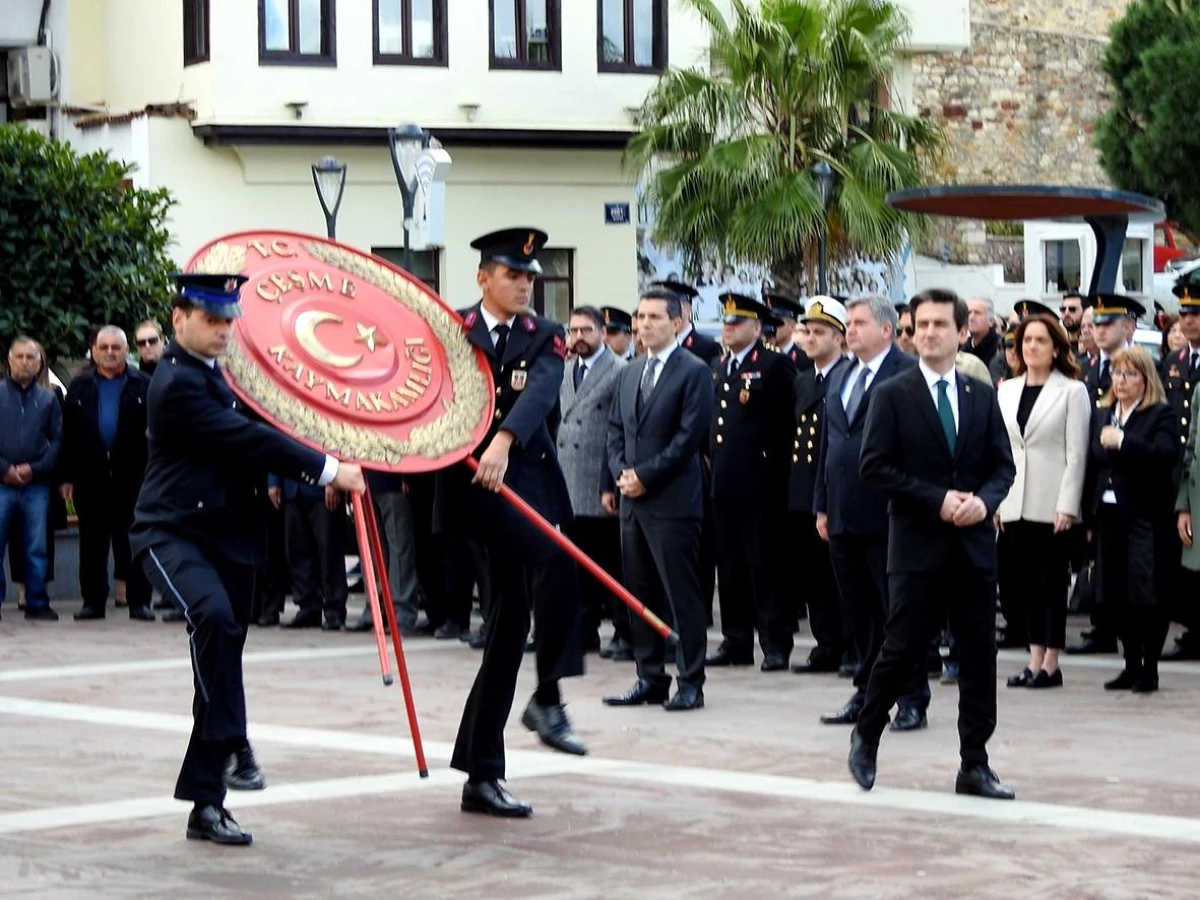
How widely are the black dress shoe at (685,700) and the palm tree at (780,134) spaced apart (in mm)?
17703

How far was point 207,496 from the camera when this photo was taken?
8320 millimetres

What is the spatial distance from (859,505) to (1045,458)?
1891 millimetres

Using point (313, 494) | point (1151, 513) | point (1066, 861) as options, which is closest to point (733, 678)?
point (1151, 513)

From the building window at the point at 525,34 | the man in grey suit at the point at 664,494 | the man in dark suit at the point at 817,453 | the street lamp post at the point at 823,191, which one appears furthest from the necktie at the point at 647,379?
the building window at the point at 525,34

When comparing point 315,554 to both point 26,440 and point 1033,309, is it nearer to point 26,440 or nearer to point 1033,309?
point 26,440

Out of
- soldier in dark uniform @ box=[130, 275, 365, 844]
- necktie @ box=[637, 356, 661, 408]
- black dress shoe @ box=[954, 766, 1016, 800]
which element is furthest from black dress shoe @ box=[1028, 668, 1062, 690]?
soldier in dark uniform @ box=[130, 275, 365, 844]

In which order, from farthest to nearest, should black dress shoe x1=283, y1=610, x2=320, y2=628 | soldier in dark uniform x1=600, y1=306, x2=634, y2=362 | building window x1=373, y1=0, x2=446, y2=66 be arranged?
building window x1=373, y1=0, x2=446, y2=66 < black dress shoe x1=283, y1=610, x2=320, y2=628 < soldier in dark uniform x1=600, y1=306, x2=634, y2=362

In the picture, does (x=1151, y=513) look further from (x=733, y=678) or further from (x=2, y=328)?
(x=2, y=328)

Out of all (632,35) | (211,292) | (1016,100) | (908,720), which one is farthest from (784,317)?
(1016,100)

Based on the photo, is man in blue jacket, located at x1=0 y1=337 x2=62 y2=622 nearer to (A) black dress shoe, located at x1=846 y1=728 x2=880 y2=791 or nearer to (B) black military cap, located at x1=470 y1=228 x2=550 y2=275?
(B) black military cap, located at x1=470 y1=228 x2=550 y2=275

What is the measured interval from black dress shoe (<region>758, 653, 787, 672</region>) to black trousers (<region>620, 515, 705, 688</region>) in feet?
4.39

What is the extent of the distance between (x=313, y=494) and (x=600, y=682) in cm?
398

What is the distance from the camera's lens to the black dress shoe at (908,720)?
10836mm

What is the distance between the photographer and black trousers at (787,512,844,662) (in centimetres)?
1323
